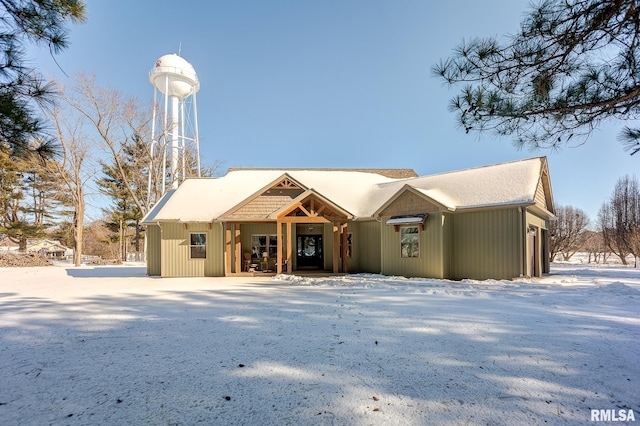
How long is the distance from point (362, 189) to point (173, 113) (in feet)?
66.3

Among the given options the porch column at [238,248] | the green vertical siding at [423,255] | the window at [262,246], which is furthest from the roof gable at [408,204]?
the porch column at [238,248]

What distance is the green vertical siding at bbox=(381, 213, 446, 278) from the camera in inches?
485

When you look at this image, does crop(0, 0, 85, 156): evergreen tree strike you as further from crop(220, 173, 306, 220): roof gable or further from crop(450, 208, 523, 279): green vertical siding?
crop(450, 208, 523, 279): green vertical siding

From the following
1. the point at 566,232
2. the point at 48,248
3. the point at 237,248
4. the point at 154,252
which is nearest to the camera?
the point at 237,248

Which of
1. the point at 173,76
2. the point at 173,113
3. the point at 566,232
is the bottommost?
the point at 566,232

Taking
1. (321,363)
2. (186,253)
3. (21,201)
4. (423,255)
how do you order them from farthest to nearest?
(21,201) → (186,253) → (423,255) → (321,363)

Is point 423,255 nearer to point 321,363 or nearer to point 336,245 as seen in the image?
point 336,245

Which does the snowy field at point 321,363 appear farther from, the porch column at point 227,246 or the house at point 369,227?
the porch column at point 227,246

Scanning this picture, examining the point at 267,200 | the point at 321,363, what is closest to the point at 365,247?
the point at 267,200

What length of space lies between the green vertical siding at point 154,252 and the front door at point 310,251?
7093 mm

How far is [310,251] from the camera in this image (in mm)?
16516

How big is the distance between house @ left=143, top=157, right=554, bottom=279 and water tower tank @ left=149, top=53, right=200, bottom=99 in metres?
16.5

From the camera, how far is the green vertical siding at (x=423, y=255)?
1233 cm

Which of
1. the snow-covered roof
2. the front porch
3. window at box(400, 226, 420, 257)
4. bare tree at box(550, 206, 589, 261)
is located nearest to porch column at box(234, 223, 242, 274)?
the front porch
